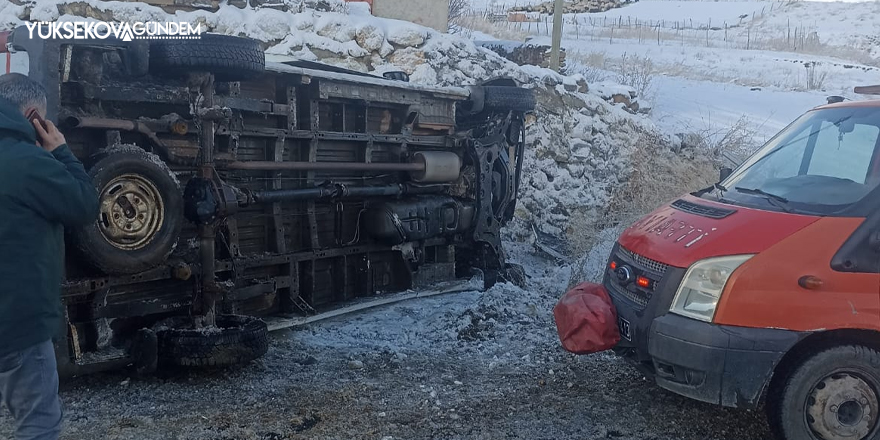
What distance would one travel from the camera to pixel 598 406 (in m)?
4.86

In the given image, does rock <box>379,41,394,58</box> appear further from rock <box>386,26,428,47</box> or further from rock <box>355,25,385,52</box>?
rock <box>386,26,428,47</box>

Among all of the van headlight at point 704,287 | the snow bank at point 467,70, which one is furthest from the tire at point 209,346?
the snow bank at point 467,70

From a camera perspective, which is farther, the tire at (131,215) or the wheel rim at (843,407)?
the tire at (131,215)

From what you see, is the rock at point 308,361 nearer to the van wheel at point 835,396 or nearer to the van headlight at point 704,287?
the van headlight at point 704,287

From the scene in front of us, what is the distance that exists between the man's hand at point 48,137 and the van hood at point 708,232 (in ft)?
10.8

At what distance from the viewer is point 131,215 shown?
4941 millimetres

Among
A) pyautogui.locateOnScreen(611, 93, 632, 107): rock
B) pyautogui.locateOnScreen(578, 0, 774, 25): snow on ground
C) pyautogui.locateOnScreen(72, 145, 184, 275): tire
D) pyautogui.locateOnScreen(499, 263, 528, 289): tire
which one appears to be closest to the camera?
pyautogui.locateOnScreen(72, 145, 184, 275): tire

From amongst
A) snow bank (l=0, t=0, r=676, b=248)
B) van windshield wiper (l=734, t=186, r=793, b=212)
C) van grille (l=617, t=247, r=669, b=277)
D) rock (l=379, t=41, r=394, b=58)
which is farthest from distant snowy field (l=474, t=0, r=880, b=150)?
rock (l=379, t=41, r=394, b=58)

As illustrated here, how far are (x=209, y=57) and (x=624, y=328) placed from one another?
3.46 metres

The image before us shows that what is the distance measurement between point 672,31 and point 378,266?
3129 cm

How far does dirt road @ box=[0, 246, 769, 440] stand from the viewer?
4.38 metres

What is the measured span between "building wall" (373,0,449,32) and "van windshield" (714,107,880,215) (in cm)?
852

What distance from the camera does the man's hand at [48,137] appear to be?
128 inches

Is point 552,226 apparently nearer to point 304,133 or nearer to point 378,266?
point 378,266
